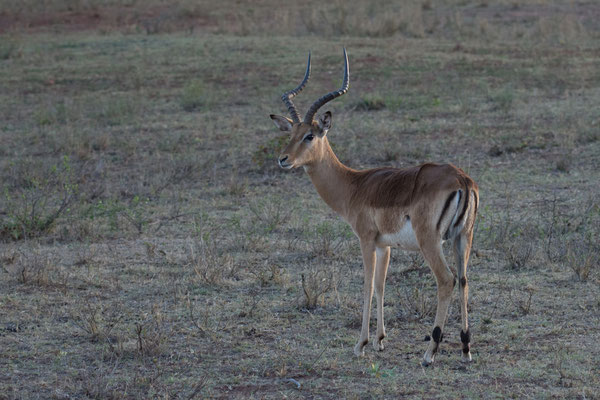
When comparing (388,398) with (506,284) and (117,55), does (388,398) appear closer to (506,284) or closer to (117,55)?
(506,284)

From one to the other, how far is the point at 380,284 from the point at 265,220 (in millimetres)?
3236

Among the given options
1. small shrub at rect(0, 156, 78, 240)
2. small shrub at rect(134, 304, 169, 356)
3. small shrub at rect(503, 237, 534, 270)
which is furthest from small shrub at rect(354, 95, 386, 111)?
small shrub at rect(134, 304, 169, 356)

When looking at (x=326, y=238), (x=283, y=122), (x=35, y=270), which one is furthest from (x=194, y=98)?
(x=283, y=122)

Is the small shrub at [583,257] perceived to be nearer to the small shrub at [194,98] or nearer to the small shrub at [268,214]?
the small shrub at [268,214]

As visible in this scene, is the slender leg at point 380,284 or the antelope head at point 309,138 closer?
the slender leg at point 380,284

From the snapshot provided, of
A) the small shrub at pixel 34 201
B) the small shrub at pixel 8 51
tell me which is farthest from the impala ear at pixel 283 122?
the small shrub at pixel 8 51

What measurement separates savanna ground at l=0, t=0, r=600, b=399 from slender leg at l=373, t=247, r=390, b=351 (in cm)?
10

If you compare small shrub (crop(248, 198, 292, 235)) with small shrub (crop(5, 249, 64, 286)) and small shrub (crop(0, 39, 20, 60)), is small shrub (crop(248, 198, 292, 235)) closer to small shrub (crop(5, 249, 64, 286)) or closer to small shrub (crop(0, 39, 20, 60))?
small shrub (crop(5, 249, 64, 286))

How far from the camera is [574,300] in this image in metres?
6.26

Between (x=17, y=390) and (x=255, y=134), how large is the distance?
760 cm

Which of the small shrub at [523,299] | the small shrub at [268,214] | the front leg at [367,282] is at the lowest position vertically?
the small shrub at [268,214]

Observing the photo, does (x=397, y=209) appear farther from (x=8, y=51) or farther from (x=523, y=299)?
(x=8, y=51)

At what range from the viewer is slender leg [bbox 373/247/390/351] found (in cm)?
542

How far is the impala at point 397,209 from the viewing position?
488 centimetres
